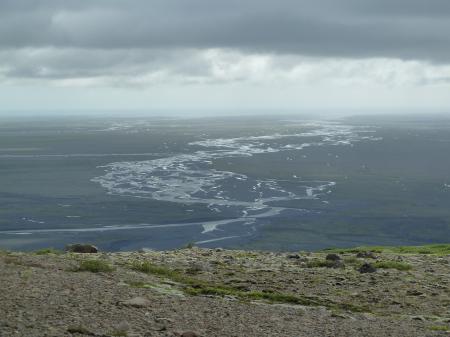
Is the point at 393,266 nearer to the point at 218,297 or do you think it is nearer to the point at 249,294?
the point at 249,294

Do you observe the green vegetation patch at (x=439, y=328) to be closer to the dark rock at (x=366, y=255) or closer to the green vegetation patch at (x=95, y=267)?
the green vegetation patch at (x=95, y=267)

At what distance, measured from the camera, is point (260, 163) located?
524ft

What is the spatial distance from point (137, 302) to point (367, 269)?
1268 centimetres

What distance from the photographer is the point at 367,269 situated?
27406 mm

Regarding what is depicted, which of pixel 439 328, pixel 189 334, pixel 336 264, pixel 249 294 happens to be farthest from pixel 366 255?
pixel 189 334

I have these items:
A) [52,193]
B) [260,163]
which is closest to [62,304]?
[52,193]

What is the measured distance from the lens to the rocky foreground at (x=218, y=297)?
1669 centimetres

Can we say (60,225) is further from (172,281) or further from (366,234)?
(172,281)

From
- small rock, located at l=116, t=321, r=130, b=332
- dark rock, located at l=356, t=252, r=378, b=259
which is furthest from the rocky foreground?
dark rock, located at l=356, t=252, r=378, b=259

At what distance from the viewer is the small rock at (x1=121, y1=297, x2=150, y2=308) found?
18297mm

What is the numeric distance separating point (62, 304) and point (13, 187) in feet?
381

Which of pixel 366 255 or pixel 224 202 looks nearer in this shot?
pixel 366 255

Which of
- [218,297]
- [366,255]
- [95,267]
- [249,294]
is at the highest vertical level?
[95,267]

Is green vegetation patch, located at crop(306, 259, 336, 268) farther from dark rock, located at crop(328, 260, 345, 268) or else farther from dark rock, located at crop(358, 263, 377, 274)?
dark rock, located at crop(358, 263, 377, 274)
